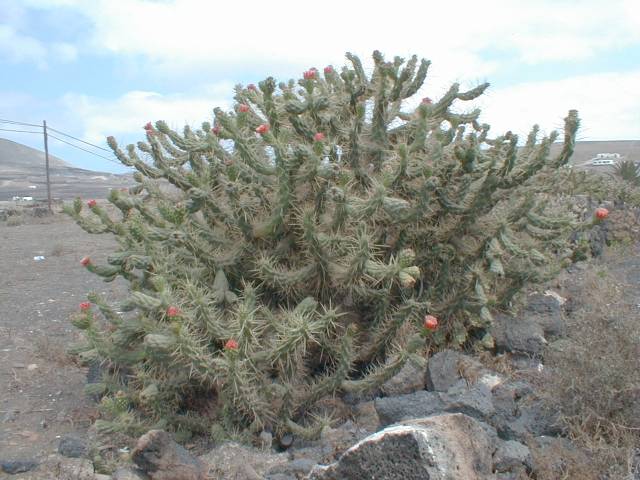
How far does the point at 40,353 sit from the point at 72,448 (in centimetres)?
234

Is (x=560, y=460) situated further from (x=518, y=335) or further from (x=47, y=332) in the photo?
(x=47, y=332)

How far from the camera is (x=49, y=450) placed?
15.6 feet

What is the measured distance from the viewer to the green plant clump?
15.3 feet

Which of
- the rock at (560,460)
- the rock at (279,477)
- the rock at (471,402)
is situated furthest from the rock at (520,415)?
the rock at (279,477)

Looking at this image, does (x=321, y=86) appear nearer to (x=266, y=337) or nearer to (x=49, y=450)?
(x=266, y=337)

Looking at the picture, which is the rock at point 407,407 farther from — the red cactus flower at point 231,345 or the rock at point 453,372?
the red cactus flower at point 231,345

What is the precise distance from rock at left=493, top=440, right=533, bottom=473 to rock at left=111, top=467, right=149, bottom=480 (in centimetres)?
181

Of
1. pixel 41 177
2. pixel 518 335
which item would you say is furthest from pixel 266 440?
pixel 41 177

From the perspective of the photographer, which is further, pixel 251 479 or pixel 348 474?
pixel 251 479

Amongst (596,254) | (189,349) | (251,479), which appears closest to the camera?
(251,479)

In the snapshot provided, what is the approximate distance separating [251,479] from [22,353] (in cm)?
378

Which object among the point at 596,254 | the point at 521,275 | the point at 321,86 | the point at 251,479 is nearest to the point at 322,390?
the point at 251,479

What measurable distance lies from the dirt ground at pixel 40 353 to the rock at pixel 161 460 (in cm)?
126

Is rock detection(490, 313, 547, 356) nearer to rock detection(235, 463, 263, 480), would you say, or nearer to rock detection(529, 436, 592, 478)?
rock detection(529, 436, 592, 478)
